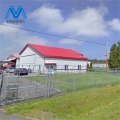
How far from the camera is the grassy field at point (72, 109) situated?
705 centimetres

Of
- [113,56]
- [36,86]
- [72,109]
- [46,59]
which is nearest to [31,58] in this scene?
[46,59]

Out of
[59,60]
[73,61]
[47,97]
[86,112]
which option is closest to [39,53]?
[59,60]

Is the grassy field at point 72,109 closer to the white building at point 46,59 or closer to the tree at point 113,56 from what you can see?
the white building at point 46,59

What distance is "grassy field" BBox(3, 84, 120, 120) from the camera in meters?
7.05

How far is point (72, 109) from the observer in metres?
8.77

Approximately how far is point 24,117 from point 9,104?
7.28 feet

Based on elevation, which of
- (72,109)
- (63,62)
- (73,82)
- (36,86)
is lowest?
(72,109)

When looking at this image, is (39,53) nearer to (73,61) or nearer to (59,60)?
(59,60)

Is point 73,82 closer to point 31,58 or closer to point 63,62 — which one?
point 63,62

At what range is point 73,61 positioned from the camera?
105 ft

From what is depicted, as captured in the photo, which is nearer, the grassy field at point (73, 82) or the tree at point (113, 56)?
the grassy field at point (73, 82)

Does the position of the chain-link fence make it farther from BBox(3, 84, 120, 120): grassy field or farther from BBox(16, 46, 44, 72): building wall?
BBox(16, 46, 44, 72): building wall

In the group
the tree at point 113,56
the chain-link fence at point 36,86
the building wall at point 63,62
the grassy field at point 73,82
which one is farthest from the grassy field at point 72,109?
the tree at point 113,56

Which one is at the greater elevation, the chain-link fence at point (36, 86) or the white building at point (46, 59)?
the white building at point (46, 59)
